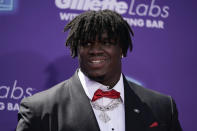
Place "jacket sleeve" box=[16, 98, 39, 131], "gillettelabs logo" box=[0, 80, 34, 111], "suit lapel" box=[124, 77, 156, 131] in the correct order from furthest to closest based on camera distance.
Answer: "gillettelabs logo" box=[0, 80, 34, 111], "suit lapel" box=[124, 77, 156, 131], "jacket sleeve" box=[16, 98, 39, 131]

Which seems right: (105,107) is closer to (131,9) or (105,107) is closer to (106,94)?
(106,94)

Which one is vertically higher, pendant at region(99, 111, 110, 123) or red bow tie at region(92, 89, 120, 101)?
red bow tie at region(92, 89, 120, 101)

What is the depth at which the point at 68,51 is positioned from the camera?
2.57 m

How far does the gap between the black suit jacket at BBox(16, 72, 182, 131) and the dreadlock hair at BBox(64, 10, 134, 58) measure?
8.4 inches

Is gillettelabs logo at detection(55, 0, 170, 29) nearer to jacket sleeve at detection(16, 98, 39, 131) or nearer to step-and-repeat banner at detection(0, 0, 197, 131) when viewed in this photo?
step-and-repeat banner at detection(0, 0, 197, 131)

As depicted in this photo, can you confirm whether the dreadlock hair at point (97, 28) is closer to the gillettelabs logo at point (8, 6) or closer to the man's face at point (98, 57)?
the man's face at point (98, 57)

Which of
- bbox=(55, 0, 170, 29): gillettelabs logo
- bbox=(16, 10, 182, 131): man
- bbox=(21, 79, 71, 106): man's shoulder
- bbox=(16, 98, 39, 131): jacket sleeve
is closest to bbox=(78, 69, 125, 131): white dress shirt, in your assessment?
bbox=(16, 10, 182, 131): man

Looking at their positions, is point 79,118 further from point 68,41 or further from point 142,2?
point 142,2

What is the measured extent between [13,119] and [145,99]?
0.95 metres

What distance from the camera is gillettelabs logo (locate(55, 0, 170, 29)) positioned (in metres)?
2.56

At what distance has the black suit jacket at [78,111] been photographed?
1.79 metres

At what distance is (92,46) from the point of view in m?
1.88

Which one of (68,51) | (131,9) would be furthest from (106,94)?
(131,9)

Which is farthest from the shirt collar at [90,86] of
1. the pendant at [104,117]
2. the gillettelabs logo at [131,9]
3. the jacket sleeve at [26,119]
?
the gillettelabs logo at [131,9]
